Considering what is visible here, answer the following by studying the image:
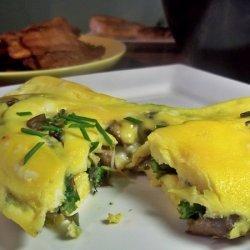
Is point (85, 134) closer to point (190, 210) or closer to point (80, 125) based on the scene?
point (80, 125)

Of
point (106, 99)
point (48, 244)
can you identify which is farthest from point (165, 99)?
point (48, 244)

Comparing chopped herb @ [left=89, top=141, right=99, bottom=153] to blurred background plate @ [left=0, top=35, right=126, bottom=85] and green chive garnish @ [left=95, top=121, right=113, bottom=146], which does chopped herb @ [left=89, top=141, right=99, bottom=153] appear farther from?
blurred background plate @ [left=0, top=35, right=126, bottom=85]

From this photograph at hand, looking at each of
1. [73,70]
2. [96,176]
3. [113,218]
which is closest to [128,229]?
[113,218]

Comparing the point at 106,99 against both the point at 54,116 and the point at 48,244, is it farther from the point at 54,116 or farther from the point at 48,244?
the point at 48,244

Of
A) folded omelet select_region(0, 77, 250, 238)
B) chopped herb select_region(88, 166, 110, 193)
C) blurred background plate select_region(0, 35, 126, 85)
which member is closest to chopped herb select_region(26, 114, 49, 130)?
folded omelet select_region(0, 77, 250, 238)

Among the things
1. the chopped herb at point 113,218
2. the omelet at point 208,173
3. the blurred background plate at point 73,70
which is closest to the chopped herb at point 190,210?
the omelet at point 208,173

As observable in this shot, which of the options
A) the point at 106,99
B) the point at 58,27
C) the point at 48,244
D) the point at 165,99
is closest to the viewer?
the point at 48,244
